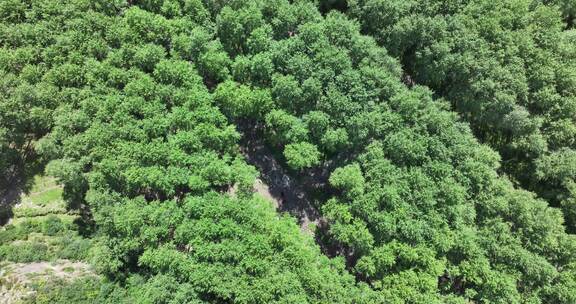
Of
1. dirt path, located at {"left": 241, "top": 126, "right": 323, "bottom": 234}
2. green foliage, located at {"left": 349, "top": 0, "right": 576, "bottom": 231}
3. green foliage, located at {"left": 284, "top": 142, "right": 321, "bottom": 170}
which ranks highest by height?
green foliage, located at {"left": 349, "top": 0, "right": 576, "bottom": 231}

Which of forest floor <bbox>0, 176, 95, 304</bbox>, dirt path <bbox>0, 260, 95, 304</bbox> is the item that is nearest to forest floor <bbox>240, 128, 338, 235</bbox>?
forest floor <bbox>0, 176, 95, 304</bbox>

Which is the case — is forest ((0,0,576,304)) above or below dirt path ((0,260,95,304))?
above

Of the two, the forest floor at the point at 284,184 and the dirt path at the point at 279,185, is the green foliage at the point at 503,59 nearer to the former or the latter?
the forest floor at the point at 284,184

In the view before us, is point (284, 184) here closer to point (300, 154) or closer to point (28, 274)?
point (300, 154)

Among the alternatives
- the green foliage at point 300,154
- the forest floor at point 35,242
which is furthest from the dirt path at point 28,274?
the green foliage at point 300,154

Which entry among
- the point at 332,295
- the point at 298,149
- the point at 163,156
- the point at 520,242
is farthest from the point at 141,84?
the point at 520,242

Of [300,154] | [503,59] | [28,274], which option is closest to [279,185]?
[300,154]

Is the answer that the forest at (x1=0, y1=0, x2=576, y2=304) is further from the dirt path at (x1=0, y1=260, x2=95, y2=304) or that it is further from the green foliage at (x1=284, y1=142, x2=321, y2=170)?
the green foliage at (x1=284, y1=142, x2=321, y2=170)

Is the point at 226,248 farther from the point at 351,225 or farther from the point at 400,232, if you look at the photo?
the point at 400,232
